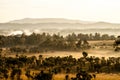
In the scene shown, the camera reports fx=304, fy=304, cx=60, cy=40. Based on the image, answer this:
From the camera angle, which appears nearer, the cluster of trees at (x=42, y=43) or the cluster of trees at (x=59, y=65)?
the cluster of trees at (x=59, y=65)

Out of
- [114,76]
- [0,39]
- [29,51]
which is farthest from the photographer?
[0,39]

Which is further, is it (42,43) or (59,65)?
(42,43)

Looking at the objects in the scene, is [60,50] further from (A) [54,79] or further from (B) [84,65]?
(A) [54,79]

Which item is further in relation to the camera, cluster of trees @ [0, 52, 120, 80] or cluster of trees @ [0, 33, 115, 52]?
cluster of trees @ [0, 33, 115, 52]

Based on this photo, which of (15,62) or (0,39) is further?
(0,39)

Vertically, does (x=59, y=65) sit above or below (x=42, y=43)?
below

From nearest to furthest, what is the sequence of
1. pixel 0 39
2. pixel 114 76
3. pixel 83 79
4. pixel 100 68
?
pixel 83 79, pixel 114 76, pixel 100 68, pixel 0 39

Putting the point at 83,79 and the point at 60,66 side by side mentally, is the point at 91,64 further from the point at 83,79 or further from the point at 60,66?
the point at 83,79

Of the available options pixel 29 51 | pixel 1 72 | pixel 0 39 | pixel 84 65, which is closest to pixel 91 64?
pixel 84 65

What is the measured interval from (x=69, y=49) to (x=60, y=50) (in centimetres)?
437

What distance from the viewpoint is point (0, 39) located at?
536ft

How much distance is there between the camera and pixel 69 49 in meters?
146

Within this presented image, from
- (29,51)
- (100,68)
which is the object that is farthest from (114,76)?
(29,51)

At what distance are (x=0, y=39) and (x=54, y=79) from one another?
92085 mm
